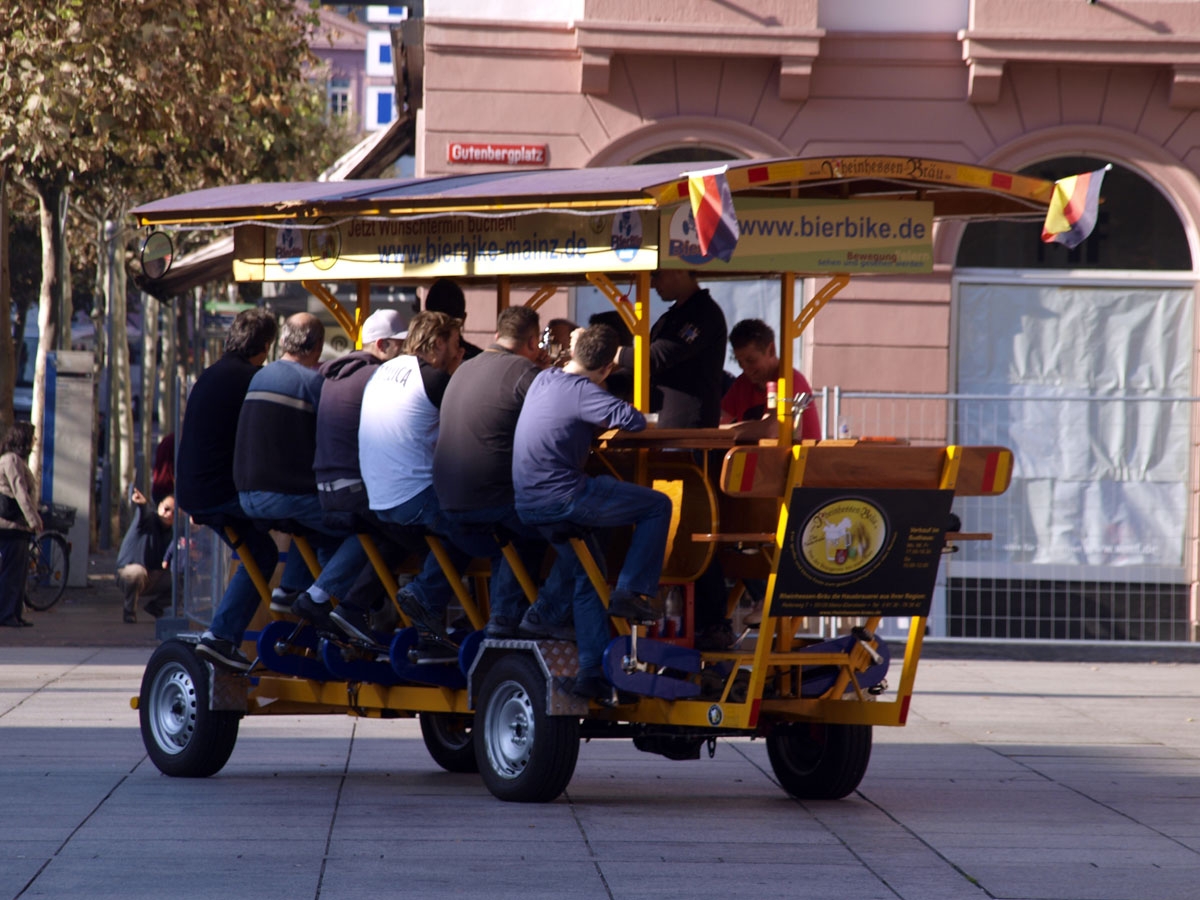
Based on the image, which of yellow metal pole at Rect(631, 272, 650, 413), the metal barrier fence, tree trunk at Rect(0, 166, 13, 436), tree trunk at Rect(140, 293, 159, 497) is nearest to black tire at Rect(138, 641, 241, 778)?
yellow metal pole at Rect(631, 272, 650, 413)

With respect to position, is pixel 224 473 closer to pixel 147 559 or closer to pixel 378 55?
pixel 147 559

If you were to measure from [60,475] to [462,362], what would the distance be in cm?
1366

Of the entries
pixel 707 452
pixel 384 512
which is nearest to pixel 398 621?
pixel 384 512

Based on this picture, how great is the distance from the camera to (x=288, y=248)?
30.4 ft

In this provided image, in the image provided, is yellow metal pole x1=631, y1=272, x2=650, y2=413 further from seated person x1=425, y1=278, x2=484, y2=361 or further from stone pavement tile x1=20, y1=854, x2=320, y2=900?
stone pavement tile x1=20, y1=854, x2=320, y2=900

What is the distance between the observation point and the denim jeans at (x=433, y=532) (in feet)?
27.1

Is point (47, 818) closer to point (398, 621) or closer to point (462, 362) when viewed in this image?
point (398, 621)

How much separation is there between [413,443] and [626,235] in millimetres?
1305

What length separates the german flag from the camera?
8.21m

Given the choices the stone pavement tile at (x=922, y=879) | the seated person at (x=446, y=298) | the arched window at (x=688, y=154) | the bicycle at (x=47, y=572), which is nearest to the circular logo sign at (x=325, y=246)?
the seated person at (x=446, y=298)

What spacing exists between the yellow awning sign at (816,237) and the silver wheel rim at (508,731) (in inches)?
73.1

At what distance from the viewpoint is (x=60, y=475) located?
21.1 metres

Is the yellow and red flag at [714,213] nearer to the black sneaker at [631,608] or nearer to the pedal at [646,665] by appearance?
the black sneaker at [631,608]

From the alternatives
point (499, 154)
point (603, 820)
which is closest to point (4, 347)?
point (499, 154)
